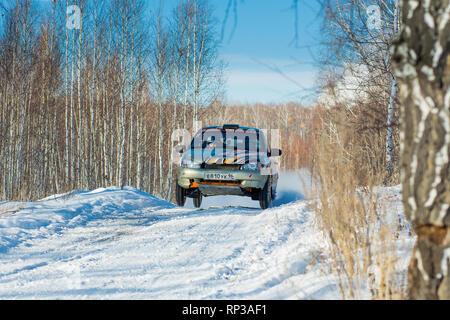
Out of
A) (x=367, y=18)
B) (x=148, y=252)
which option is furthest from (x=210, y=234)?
(x=367, y=18)

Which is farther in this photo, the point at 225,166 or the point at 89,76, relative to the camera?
the point at 89,76

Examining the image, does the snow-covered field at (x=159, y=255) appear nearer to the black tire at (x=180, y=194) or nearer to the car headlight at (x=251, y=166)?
the black tire at (x=180, y=194)

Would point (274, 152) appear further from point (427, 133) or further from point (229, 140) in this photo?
point (427, 133)

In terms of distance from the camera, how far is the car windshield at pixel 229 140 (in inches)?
342

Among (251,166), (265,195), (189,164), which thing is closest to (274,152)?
(251,166)

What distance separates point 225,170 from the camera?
7902 mm

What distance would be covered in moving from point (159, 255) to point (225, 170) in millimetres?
3581

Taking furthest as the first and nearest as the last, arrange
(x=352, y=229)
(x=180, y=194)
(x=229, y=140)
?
(x=229, y=140), (x=180, y=194), (x=352, y=229)

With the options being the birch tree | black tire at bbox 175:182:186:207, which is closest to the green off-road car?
black tire at bbox 175:182:186:207

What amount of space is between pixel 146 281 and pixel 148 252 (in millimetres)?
1141

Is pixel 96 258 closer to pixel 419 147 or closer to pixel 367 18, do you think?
pixel 419 147

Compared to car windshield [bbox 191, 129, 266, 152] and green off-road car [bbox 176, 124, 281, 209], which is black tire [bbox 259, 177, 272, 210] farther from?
car windshield [bbox 191, 129, 266, 152]

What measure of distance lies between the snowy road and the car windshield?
1655mm

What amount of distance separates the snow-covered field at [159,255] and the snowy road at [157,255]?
0.01 m
